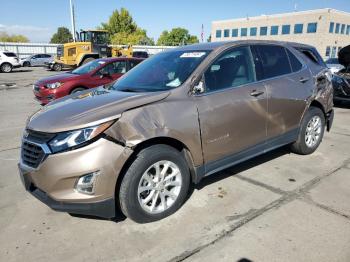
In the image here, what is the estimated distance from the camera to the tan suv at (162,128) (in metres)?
2.84

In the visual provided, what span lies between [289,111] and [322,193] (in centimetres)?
121

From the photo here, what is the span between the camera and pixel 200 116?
3.40 m

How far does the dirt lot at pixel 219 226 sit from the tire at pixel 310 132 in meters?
0.58

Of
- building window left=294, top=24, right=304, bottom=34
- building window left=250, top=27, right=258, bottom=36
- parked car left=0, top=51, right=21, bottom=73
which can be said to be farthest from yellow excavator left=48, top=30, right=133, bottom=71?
building window left=250, top=27, right=258, bottom=36

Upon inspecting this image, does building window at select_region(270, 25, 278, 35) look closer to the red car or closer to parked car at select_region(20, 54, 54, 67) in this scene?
parked car at select_region(20, 54, 54, 67)

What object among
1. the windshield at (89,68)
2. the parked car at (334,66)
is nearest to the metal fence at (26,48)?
the windshield at (89,68)

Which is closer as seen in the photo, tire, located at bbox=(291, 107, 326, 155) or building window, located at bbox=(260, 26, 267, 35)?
tire, located at bbox=(291, 107, 326, 155)

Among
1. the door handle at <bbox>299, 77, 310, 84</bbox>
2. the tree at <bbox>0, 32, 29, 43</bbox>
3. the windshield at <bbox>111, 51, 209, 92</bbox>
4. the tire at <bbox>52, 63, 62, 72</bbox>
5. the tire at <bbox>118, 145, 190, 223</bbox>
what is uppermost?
the tree at <bbox>0, 32, 29, 43</bbox>

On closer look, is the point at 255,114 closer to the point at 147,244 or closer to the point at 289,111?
the point at 289,111

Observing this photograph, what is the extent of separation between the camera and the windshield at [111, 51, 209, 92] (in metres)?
3.63

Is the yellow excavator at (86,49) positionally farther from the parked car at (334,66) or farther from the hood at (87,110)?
the hood at (87,110)

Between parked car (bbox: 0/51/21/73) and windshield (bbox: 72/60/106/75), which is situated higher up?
windshield (bbox: 72/60/106/75)

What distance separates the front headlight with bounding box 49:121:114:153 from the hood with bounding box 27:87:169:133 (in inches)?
1.7

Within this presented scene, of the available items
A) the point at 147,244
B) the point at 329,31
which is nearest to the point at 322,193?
the point at 147,244
